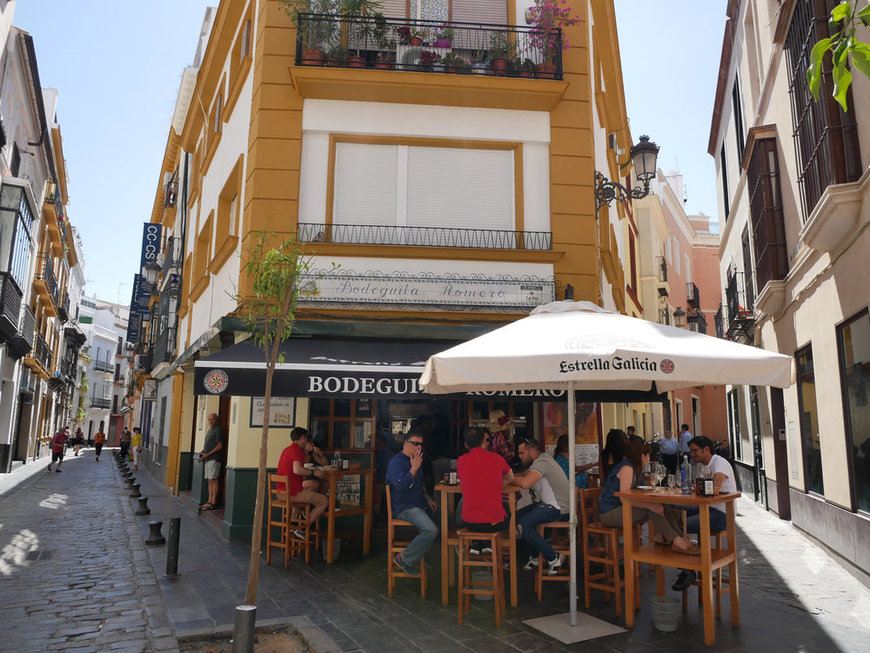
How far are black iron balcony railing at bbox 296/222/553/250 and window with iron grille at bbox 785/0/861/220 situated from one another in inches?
143

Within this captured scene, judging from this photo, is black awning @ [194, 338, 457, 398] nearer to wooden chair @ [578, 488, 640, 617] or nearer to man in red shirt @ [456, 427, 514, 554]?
man in red shirt @ [456, 427, 514, 554]

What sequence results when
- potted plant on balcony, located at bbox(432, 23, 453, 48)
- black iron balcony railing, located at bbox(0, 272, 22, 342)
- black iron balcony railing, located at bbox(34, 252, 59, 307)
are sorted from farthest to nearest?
black iron balcony railing, located at bbox(34, 252, 59, 307)
black iron balcony railing, located at bbox(0, 272, 22, 342)
potted plant on balcony, located at bbox(432, 23, 453, 48)

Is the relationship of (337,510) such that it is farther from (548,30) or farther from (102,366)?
(102,366)

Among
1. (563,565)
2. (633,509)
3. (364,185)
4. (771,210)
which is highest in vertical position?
(771,210)

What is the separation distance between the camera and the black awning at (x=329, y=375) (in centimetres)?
698

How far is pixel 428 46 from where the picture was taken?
33.0 feet

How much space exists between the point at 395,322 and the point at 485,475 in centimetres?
363

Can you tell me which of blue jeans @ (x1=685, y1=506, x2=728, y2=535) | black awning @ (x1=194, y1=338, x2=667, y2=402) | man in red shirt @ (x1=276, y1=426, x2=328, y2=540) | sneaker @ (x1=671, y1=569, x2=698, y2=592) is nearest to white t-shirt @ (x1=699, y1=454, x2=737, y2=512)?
blue jeans @ (x1=685, y1=506, x2=728, y2=535)

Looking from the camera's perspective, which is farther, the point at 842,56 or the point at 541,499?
the point at 541,499

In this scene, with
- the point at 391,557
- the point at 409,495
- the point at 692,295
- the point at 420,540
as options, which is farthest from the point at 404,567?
the point at 692,295

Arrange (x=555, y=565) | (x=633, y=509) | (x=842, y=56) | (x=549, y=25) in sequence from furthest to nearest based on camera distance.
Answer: (x=549, y=25) → (x=555, y=565) → (x=633, y=509) → (x=842, y=56)

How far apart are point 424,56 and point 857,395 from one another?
24.7ft

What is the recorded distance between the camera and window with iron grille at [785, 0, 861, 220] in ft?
23.8

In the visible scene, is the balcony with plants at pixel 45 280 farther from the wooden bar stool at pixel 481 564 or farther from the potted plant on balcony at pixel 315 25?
the wooden bar stool at pixel 481 564
